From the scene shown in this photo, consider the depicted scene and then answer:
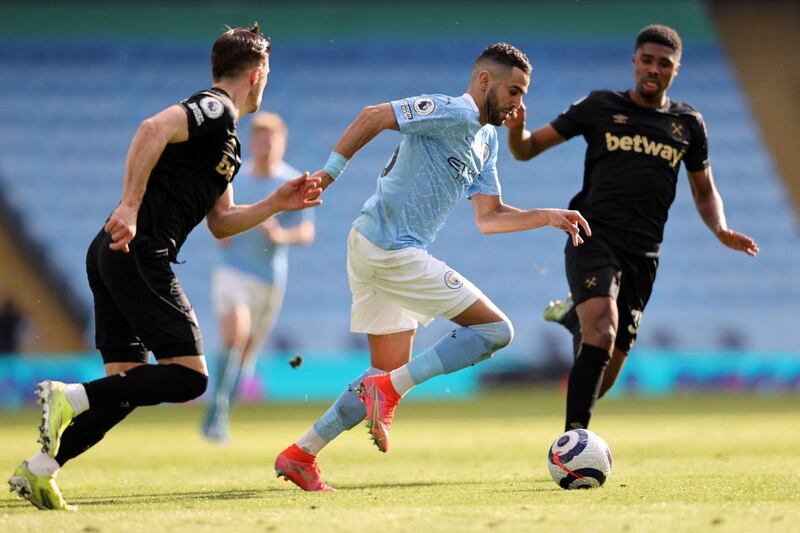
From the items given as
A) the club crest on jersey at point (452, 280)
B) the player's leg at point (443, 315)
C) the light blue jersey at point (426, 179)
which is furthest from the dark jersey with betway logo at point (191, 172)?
the club crest on jersey at point (452, 280)

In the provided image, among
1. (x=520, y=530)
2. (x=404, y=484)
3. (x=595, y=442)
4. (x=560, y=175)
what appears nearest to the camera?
(x=520, y=530)

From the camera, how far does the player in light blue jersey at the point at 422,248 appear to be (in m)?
5.82

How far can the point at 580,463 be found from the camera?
572 centimetres

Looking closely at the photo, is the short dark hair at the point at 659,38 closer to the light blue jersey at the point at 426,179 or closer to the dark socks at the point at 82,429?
the light blue jersey at the point at 426,179

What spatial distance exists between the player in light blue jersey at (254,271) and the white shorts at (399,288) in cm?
395

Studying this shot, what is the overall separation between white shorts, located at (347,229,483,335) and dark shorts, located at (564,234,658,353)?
961 millimetres

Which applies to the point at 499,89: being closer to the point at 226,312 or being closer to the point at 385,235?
the point at 385,235

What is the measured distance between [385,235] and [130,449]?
407 cm

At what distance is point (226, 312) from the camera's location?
33.9 ft

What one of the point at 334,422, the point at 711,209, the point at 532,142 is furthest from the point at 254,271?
the point at 334,422

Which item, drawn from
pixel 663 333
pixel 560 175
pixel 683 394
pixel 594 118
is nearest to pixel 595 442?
pixel 594 118

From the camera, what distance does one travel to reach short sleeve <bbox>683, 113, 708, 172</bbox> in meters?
7.32

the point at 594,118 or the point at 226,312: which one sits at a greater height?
the point at 594,118

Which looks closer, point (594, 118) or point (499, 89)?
point (499, 89)
